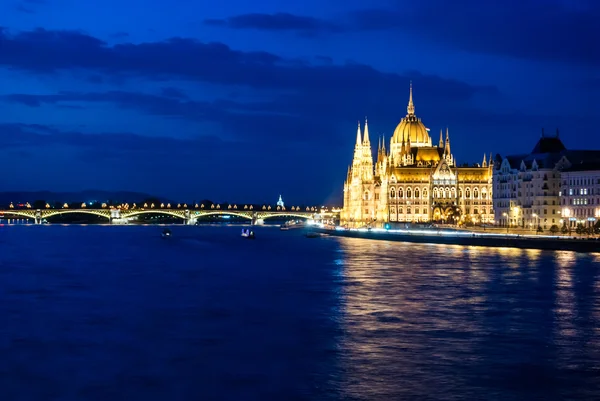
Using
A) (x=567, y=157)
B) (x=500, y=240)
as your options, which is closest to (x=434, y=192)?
(x=567, y=157)

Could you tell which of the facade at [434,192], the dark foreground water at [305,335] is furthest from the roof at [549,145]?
the dark foreground water at [305,335]

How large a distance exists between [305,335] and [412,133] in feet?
525

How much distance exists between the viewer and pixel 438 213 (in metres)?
182

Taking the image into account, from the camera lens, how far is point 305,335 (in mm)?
37875

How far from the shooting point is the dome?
194750 mm

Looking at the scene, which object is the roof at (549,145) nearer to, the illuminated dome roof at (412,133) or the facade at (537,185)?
the facade at (537,185)

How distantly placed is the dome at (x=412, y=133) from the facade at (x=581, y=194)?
226ft

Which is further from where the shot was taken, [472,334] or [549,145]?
[549,145]

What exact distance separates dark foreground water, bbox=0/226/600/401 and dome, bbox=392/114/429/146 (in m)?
125

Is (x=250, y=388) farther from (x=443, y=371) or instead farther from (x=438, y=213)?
(x=438, y=213)

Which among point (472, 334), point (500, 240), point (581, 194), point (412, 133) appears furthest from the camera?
point (412, 133)

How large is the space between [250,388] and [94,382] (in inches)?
189

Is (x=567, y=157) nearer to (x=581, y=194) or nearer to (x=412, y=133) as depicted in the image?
(x=581, y=194)

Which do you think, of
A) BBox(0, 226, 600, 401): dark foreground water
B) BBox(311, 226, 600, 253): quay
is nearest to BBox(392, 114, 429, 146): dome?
BBox(311, 226, 600, 253): quay
